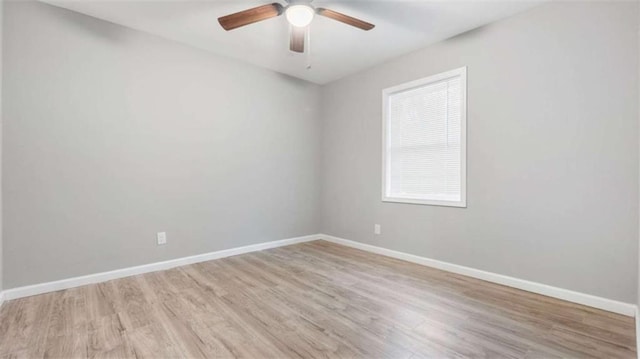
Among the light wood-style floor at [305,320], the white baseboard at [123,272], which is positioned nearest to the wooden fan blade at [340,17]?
the light wood-style floor at [305,320]

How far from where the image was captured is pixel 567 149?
229 cm

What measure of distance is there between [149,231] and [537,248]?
3654 mm

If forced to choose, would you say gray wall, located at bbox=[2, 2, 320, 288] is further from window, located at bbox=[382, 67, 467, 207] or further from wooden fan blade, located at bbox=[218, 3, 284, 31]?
window, located at bbox=[382, 67, 467, 207]

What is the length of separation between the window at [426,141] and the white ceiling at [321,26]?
0.48 metres

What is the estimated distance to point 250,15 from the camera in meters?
2.10

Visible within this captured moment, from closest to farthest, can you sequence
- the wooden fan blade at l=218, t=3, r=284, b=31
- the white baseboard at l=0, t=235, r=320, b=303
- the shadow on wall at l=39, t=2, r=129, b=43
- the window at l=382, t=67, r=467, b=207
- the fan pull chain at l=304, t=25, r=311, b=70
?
the wooden fan blade at l=218, t=3, r=284, b=31
the white baseboard at l=0, t=235, r=320, b=303
the shadow on wall at l=39, t=2, r=129, b=43
the fan pull chain at l=304, t=25, r=311, b=70
the window at l=382, t=67, r=467, b=207

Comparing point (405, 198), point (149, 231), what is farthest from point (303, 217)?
point (149, 231)

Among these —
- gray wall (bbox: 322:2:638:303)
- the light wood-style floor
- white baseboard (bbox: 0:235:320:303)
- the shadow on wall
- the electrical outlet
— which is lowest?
the light wood-style floor

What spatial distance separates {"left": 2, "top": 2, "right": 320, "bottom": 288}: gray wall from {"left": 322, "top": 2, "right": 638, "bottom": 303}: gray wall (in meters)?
2.13

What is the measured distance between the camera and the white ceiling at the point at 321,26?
2.46 metres

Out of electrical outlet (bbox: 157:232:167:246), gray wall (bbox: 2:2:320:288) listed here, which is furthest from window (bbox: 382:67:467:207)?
electrical outlet (bbox: 157:232:167:246)

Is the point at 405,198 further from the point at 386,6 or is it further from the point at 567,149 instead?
the point at 386,6

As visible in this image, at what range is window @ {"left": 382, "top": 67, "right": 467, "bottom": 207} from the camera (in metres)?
2.99

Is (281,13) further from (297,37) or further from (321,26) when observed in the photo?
(321,26)
